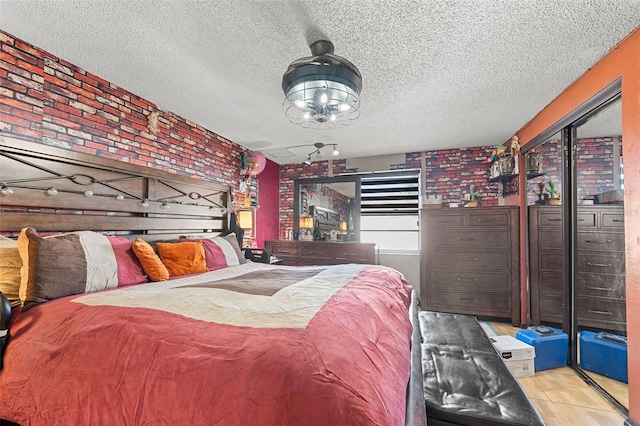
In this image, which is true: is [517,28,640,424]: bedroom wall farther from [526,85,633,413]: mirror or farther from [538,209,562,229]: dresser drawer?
[538,209,562,229]: dresser drawer

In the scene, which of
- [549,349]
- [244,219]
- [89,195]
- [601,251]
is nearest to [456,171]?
[601,251]

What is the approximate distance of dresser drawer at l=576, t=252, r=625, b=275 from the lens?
2186 millimetres

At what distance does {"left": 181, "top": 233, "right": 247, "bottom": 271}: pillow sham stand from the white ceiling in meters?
1.48

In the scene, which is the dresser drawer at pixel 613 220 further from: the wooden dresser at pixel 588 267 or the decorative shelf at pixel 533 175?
the decorative shelf at pixel 533 175

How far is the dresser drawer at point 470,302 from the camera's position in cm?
379

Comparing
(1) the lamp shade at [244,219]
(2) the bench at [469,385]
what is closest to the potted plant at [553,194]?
(2) the bench at [469,385]

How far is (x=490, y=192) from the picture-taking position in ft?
14.7

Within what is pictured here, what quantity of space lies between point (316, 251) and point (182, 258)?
261 cm

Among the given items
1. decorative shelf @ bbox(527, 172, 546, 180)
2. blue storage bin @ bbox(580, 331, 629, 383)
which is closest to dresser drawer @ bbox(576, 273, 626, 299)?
blue storage bin @ bbox(580, 331, 629, 383)

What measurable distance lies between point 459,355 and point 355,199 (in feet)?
12.3

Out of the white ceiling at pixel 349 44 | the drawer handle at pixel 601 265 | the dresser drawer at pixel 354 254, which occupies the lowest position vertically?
the dresser drawer at pixel 354 254

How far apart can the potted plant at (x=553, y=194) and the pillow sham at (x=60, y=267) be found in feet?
14.5

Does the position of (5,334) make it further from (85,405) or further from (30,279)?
(85,405)

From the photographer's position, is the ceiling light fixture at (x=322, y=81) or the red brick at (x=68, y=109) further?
the red brick at (x=68, y=109)
